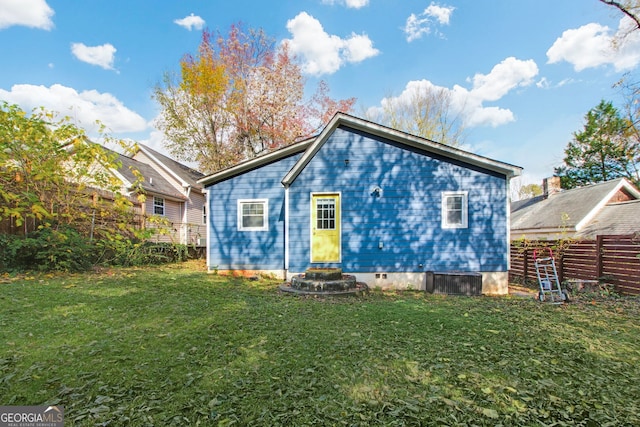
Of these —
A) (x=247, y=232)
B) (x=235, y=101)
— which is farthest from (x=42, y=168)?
(x=235, y=101)

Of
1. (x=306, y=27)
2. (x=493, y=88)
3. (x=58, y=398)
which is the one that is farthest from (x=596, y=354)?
(x=493, y=88)

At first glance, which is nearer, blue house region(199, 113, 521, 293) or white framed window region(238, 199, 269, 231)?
blue house region(199, 113, 521, 293)

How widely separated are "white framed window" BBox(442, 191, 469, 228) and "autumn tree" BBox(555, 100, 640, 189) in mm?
25736

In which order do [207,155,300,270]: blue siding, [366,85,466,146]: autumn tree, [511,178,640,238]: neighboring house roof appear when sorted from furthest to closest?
[366,85,466,146]: autumn tree, [511,178,640,238]: neighboring house roof, [207,155,300,270]: blue siding

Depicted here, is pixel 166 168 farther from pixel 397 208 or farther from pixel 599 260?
pixel 599 260

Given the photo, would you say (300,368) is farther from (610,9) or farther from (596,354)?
(610,9)

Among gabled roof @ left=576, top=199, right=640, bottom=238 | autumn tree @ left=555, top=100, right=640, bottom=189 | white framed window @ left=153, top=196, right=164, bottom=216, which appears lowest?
gabled roof @ left=576, top=199, right=640, bottom=238

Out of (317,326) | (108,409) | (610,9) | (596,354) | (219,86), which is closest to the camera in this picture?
(108,409)

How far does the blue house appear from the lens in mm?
8648

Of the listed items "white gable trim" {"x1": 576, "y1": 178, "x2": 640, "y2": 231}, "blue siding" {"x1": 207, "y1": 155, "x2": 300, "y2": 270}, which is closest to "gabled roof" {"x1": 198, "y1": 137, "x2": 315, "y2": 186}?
"blue siding" {"x1": 207, "y1": 155, "x2": 300, "y2": 270}

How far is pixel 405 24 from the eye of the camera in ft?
48.5

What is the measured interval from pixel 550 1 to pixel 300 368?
13413mm

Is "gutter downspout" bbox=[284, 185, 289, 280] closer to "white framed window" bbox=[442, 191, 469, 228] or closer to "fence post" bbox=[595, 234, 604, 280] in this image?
"white framed window" bbox=[442, 191, 469, 228]

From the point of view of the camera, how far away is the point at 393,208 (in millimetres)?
8859
